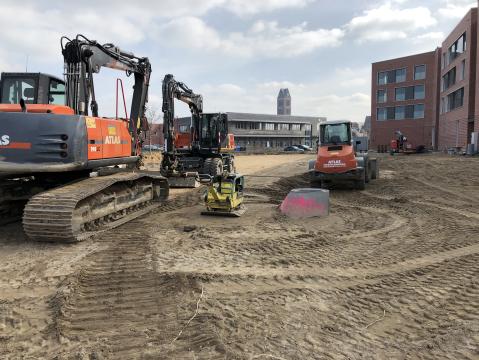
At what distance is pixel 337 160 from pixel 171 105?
19.8ft

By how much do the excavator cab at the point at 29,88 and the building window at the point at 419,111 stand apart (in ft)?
207

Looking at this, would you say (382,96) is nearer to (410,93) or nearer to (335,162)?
(410,93)

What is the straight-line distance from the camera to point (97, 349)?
137 inches

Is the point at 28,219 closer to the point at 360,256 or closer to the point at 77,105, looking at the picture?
the point at 77,105

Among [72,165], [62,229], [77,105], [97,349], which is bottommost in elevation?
[97,349]

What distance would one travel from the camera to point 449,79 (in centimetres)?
5088

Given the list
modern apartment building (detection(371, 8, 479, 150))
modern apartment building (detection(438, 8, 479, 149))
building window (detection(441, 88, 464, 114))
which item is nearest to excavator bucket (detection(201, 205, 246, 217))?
modern apartment building (detection(371, 8, 479, 150))

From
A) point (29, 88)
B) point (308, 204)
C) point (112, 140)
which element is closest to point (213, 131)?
point (308, 204)

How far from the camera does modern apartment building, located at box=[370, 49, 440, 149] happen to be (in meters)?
61.0

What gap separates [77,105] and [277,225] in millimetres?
4519

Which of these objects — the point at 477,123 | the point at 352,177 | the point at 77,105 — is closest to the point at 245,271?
the point at 77,105

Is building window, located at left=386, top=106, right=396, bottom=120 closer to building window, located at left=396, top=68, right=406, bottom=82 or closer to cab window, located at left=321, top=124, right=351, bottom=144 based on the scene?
building window, located at left=396, top=68, right=406, bottom=82

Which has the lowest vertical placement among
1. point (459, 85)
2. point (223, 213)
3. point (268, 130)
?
point (223, 213)

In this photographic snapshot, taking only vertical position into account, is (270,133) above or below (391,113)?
below
